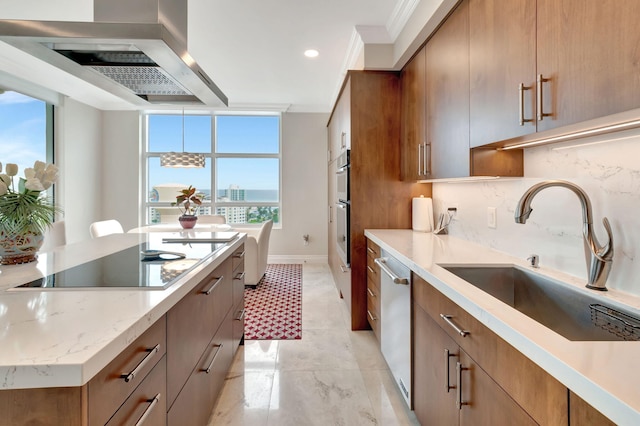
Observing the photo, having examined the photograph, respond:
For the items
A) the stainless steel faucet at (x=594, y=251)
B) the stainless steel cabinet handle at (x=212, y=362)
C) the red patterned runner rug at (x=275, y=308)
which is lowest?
the red patterned runner rug at (x=275, y=308)

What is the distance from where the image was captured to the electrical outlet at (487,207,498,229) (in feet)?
6.31

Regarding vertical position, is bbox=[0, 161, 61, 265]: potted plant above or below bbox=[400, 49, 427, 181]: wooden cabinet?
below

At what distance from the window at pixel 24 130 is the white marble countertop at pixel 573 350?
4.74 m

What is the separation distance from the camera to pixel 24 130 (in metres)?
4.18

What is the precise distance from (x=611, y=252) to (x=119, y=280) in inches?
68.4

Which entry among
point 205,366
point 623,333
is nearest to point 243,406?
point 205,366

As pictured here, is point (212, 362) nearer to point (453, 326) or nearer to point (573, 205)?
point (453, 326)

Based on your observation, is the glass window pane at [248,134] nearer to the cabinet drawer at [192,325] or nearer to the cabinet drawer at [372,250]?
the cabinet drawer at [372,250]

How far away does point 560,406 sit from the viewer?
0.70 metres

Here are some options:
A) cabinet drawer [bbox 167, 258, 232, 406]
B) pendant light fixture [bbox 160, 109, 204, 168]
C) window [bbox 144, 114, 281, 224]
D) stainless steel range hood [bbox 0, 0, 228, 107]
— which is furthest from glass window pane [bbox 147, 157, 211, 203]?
cabinet drawer [bbox 167, 258, 232, 406]

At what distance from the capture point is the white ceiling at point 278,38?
256cm

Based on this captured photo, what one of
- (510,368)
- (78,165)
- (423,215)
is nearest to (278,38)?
(423,215)

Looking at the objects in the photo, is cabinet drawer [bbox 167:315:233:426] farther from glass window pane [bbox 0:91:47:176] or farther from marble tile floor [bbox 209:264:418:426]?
glass window pane [bbox 0:91:47:176]

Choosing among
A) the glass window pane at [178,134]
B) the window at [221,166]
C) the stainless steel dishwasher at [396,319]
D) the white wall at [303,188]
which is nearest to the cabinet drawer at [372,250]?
the stainless steel dishwasher at [396,319]
